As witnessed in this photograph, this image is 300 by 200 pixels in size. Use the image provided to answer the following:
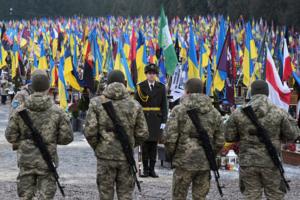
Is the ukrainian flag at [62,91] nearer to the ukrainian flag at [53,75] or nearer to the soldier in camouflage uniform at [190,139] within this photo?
the ukrainian flag at [53,75]

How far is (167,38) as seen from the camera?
56.7 feet

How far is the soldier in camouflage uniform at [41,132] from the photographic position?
23.7 feet

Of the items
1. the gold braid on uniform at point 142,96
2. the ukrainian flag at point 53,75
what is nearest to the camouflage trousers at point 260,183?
the gold braid on uniform at point 142,96

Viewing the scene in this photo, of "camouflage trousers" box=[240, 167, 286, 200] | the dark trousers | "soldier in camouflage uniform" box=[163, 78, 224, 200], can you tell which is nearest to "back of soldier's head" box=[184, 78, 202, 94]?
"soldier in camouflage uniform" box=[163, 78, 224, 200]

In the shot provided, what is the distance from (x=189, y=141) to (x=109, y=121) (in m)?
0.73

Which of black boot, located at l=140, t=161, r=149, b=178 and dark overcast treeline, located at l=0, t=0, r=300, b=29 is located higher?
dark overcast treeline, located at l=0, t=0, r=300, b=29

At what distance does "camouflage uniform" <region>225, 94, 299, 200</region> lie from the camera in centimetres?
760

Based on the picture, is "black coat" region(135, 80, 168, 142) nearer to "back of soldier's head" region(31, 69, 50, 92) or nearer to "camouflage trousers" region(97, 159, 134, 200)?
"camouflage trousers" region(97, 159, 134, 200)

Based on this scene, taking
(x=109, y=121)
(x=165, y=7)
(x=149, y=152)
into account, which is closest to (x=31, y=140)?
(x=109, y=121)

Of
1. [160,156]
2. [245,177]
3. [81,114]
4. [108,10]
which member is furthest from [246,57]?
[108,10]

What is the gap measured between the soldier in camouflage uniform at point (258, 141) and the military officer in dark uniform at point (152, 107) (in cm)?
306

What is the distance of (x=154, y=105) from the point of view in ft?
35.4

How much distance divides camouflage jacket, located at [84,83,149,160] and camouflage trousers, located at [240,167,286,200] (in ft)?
3.56

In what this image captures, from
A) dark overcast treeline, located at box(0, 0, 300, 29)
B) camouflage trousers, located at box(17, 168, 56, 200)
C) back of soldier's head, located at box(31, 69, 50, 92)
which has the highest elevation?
dark overcast treeline, located at box(0, 0, 300, 29)
